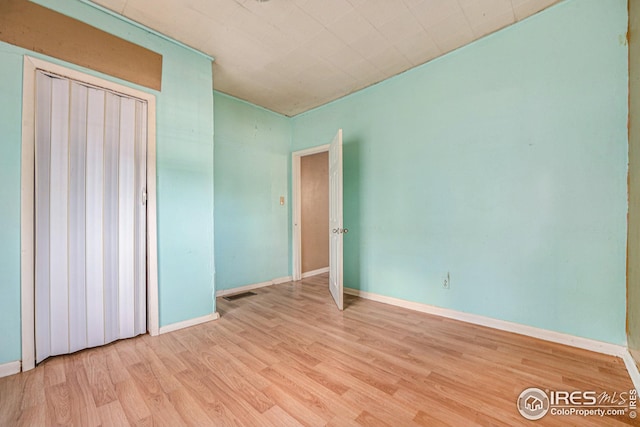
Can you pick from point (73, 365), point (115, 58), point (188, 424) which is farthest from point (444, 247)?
point (115, 58)

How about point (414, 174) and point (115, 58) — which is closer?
point (115, 58)

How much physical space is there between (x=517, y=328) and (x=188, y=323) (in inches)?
→ 123

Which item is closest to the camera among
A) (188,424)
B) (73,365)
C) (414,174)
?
(188,424)

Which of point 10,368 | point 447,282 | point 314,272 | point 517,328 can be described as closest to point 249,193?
point 314,272

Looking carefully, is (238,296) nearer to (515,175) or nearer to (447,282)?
(447,282)

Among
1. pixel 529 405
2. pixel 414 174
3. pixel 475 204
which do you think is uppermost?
pixel 414 174

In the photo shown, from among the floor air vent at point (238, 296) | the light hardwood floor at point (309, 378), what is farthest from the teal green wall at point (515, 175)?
the floor air vent at point (238, 296)

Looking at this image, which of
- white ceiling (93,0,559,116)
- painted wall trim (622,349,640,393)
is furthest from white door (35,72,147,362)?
painted wall trim (622,349,640,393)

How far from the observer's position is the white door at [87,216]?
1.89m

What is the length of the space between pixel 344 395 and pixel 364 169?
2584mm

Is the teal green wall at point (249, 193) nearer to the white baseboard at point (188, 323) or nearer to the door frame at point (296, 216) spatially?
the door frame at point (296, 216)

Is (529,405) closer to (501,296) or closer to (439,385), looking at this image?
(439,385)

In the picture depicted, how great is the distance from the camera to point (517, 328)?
7.45 feet

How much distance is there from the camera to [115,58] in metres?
2.16
